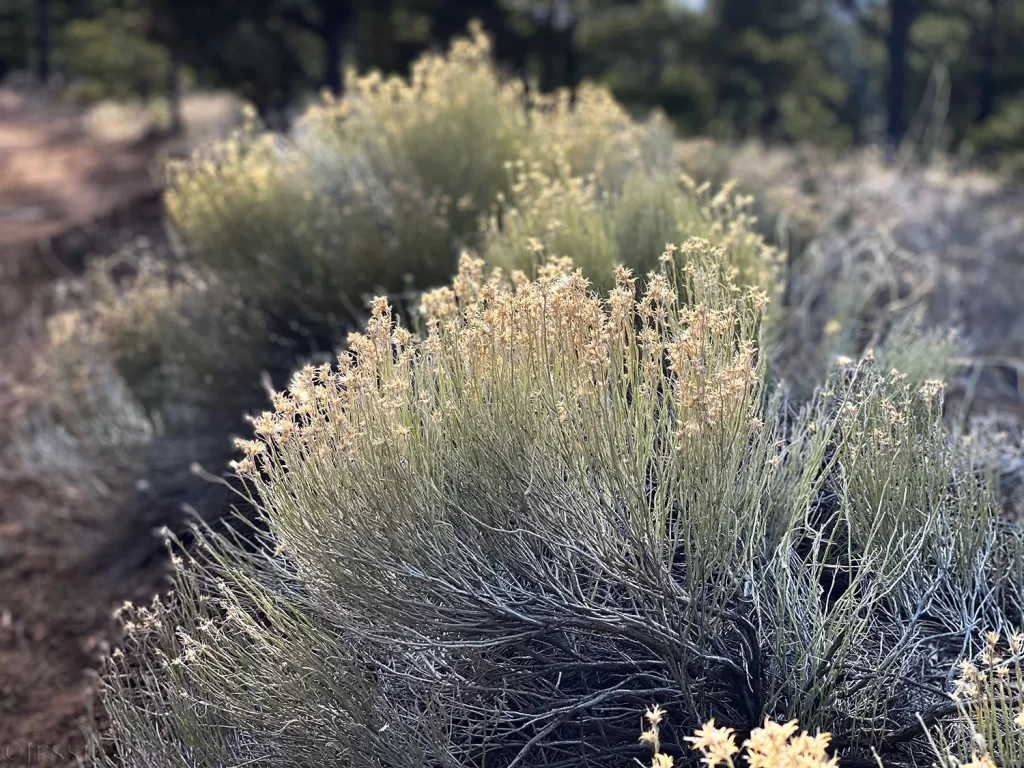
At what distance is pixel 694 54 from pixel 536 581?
56.8ft

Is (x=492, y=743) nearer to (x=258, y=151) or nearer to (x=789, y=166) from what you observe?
(x=258, y=151)

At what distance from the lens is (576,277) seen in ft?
7.49

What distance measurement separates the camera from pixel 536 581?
225cm

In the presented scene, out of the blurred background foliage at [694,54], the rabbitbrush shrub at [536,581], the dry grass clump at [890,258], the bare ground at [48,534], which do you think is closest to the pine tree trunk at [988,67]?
the blurred background foliage at [694,54]

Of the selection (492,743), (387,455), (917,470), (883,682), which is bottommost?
(492,743)

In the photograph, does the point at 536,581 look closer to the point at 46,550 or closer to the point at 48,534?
the point at 46,550

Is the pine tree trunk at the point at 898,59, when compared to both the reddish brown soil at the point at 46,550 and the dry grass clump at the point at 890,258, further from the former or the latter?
the reddish brown soil at the point at 46,550

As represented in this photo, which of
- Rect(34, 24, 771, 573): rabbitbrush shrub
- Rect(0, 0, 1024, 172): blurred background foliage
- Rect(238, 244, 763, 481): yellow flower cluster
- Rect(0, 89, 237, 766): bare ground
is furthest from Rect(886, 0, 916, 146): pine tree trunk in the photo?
Rect(238, 244, 763, 481): yellow flower cluster

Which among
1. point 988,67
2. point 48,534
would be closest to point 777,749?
point 48,534

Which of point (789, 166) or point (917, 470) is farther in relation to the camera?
point (789, 166)

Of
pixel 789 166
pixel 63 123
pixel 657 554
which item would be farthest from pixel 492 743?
pixel 63 123

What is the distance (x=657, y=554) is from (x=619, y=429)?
0.27m

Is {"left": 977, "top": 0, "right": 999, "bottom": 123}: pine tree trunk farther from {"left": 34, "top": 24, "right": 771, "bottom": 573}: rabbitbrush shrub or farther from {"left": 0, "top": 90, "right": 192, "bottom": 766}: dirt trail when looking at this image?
{"left": 34, "top": 24, "right": 771, "bottom": 573}: rabbitbrush shrub

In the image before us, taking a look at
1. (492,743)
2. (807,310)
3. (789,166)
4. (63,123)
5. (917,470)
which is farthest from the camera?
(63,123)
